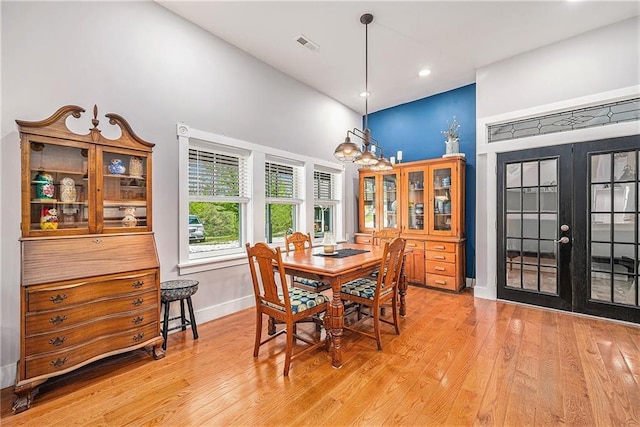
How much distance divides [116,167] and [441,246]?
4266 millimetres

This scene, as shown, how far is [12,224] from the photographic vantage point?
6.79ft

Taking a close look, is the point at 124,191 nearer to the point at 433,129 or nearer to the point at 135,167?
the point at 135,167

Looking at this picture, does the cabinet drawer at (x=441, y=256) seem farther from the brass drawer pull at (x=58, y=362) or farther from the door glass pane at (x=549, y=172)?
the brass drawer pull at (x=58, y=362)

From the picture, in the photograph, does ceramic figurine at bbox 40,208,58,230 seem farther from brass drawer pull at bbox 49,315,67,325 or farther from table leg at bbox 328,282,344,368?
table leg at bbox 328,282,344,368

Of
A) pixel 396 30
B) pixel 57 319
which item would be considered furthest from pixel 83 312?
pixel 396 30

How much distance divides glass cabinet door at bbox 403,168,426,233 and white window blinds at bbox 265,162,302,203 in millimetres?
1873

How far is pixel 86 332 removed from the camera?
6.68ft

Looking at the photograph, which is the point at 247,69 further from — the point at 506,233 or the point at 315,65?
the point at 506,233

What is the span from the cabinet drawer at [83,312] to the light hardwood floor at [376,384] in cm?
48

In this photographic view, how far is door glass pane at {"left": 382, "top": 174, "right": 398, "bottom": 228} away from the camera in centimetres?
509

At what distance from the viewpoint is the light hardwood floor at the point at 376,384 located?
1730 mm

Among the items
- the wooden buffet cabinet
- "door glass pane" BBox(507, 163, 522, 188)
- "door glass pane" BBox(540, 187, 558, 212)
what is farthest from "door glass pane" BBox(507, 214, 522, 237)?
the wooden buffet cabinet

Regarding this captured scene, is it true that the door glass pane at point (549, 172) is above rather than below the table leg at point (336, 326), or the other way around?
above

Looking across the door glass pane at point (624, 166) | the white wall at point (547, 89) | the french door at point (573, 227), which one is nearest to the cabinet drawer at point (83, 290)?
the white wall at point (547, 89)
